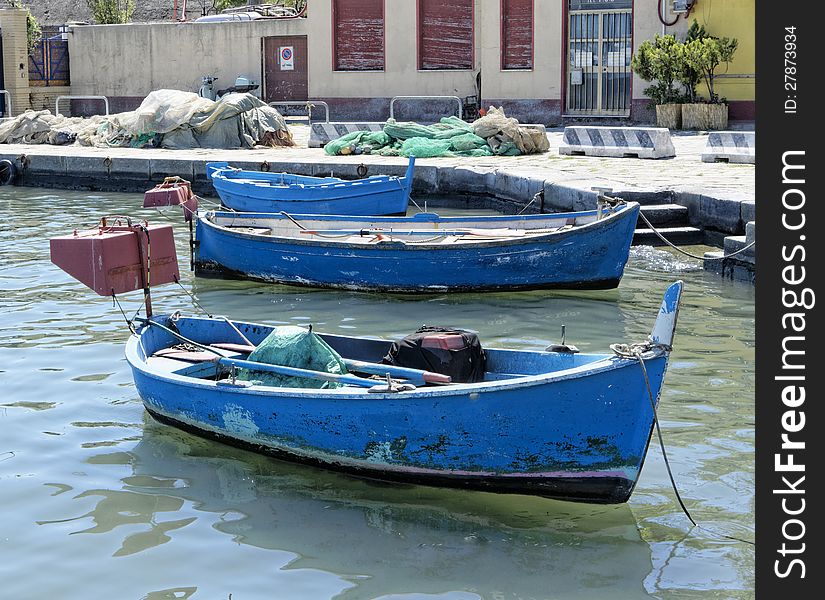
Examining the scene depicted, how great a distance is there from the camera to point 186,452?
24.7ft

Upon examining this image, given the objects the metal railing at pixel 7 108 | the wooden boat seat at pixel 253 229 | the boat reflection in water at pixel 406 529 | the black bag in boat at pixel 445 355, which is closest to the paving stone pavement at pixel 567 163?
the wooden boat seat at pixel 253 229

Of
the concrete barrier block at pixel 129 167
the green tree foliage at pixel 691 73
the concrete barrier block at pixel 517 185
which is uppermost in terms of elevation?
the green tree foliage at pixel 691 73

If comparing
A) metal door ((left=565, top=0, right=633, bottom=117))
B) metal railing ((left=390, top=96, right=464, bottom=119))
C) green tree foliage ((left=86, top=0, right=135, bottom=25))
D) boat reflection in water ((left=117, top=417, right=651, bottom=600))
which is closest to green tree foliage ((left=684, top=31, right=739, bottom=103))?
metal door ((left=565, top=0, right=633, bottom=117))

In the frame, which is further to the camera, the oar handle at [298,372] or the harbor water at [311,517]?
the oar handle at [298,372]

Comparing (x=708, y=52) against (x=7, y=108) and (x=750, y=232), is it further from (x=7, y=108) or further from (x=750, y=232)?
(x=7, y=108)

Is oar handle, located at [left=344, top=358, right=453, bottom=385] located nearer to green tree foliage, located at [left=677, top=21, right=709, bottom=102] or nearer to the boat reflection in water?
the boat reflection in water

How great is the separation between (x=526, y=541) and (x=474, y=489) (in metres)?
0.55

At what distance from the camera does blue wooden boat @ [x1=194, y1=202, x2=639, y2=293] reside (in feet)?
38.3

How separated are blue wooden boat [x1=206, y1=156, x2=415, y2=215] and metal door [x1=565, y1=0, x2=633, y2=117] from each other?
397 inches

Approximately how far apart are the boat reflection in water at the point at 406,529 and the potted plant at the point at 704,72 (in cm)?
1675

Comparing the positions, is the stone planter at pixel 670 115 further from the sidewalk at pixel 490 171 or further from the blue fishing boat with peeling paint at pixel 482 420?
the blue fishing boat with peeling paint at pixel 482 420

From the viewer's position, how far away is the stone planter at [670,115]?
74.4ft

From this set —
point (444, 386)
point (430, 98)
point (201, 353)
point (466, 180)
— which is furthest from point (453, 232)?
point (430, 98)
